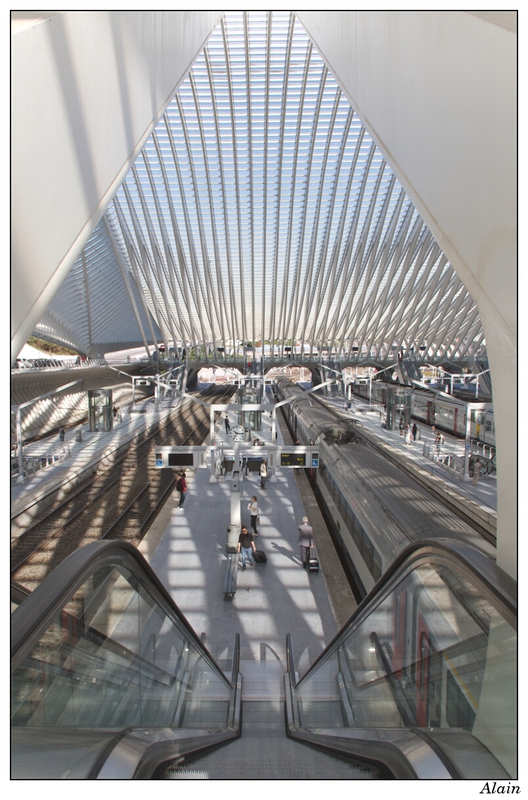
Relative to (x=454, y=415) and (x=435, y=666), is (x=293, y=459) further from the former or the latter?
(x=454, y=415)

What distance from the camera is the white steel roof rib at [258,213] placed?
909 inches

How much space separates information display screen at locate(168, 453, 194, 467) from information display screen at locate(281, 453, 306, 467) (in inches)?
98.9

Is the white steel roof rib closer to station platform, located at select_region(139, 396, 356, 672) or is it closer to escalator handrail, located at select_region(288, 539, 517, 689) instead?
station platform, located at select_region(139, 396, 356, 672)

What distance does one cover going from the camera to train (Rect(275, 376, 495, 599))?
6312 mm

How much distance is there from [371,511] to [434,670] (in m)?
4.35

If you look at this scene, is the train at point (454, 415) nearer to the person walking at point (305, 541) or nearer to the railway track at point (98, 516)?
the person walking at point (305, 541)

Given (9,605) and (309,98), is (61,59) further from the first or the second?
(309,98)

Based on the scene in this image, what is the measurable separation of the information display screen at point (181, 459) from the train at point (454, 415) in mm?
9714

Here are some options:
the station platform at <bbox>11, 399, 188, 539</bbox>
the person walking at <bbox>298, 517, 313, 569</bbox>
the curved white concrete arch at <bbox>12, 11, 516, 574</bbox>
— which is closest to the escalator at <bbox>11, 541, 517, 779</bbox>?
the curved white concrete arch at <bbox>12, 11, 516, 574</bbox>

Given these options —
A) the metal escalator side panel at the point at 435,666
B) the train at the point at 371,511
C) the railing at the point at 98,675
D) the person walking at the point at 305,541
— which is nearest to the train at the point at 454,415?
the train at the point at 371,511

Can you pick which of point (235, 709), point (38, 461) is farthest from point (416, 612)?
point (38, 461)

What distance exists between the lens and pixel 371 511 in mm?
7438

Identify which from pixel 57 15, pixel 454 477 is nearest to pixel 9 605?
pixel 57 15

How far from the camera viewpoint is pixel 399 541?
6.09 metres
